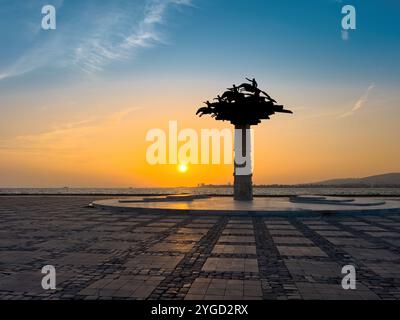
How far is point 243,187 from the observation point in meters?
26.2

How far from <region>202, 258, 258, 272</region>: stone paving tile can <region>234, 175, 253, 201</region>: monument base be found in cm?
1730

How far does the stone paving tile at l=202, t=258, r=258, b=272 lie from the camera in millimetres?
7934

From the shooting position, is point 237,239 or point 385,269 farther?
point 237,239

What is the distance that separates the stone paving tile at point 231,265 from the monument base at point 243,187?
17302 millimetres

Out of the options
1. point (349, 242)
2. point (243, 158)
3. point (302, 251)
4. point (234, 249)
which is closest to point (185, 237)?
point (234, 249)

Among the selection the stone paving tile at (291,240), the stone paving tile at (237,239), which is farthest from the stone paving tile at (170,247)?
the stone paving tile at (291,240)

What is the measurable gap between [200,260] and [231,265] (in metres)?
0.86

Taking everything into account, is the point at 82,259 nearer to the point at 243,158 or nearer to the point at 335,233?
the point at 335,233

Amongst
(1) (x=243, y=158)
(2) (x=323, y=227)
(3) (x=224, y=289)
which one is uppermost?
(1) (x=243, y=158)

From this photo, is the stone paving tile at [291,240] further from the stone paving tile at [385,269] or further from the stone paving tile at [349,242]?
the stone paving tile at [385,269]

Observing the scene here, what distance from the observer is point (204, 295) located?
6172 millimetres

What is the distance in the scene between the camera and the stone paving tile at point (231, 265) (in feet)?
26.0

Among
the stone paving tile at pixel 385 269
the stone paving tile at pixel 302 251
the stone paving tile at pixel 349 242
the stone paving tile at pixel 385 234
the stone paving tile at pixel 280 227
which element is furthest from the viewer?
the stone paving tile at pixel 280 227
